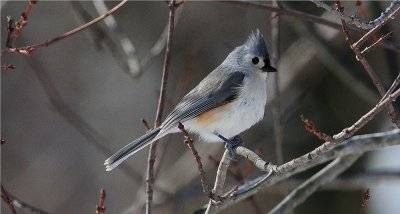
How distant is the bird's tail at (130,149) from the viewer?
3396 millimetres

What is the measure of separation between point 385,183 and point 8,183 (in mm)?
4265

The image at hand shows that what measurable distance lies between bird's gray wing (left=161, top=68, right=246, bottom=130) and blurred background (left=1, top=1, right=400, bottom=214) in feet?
2.45

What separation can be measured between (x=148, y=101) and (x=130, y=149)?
409cm

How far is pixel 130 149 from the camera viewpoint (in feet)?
11.3

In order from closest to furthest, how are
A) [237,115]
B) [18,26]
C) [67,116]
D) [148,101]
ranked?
[18,26] → [237,115] → [67,116] → [148,101]

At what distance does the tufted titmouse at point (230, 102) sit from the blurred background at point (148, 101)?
2.35 ft

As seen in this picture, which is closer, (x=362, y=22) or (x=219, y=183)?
(x=362, y=22)

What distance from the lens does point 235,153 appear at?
10.8 ft

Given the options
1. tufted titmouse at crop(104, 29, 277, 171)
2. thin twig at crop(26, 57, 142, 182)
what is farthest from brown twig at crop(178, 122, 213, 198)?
thin twig at crop(26, 57, 142, 182)

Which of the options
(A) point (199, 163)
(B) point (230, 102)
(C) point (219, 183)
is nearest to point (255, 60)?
(B) point (230, 102)

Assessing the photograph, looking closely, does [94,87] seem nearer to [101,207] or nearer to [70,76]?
[70,76]

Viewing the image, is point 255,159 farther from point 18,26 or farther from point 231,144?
point 18,26

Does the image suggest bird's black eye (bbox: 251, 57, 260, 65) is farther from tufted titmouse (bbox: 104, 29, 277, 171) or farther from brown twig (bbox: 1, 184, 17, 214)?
brown twig (bbox: 1, 184, 17, 214)

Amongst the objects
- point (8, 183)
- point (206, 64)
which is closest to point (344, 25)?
point (206, 64)
